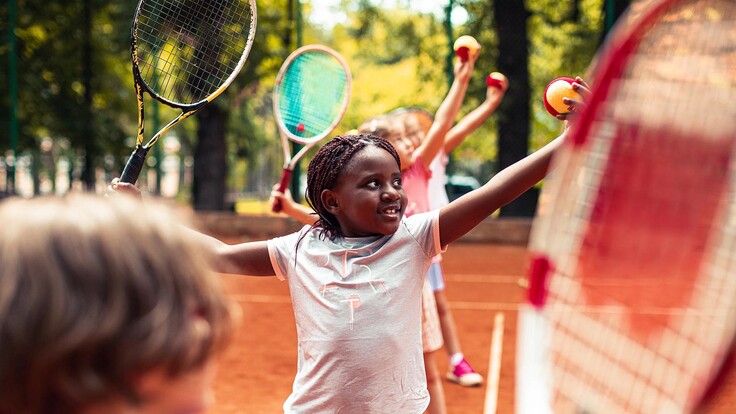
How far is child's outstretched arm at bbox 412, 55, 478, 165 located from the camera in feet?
12.8

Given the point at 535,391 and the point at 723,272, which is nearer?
the point at 723,272

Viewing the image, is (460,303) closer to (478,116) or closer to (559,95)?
(478,116)

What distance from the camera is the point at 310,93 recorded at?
525 centimetres

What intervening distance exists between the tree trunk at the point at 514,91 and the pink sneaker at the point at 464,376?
7991mm

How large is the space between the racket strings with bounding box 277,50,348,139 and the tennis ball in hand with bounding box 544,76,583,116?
2315 millimetres

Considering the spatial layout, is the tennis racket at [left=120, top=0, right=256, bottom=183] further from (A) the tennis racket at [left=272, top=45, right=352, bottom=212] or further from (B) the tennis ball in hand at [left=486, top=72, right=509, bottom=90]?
(B) the tennis ball in hand at [left=486, top=72, right=509, bottom=90]

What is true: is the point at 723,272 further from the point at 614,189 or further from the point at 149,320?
the point at 149,320

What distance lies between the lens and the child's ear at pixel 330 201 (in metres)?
2.67

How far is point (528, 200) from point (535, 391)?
38.9ft

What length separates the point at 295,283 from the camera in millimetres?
2555

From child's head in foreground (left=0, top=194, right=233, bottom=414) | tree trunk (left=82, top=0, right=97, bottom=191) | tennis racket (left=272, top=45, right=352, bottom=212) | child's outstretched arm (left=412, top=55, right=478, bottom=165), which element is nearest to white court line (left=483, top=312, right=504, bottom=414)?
child's outstretched arm (left=412, top=55, right=478, bottom=165)

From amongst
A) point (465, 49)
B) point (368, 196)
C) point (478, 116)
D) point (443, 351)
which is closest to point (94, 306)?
point (368, 196)

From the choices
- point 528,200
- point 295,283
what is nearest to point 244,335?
point 295,283

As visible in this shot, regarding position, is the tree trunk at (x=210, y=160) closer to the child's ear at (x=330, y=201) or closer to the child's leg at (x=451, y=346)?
the child's leg at (x=451, y=346)
